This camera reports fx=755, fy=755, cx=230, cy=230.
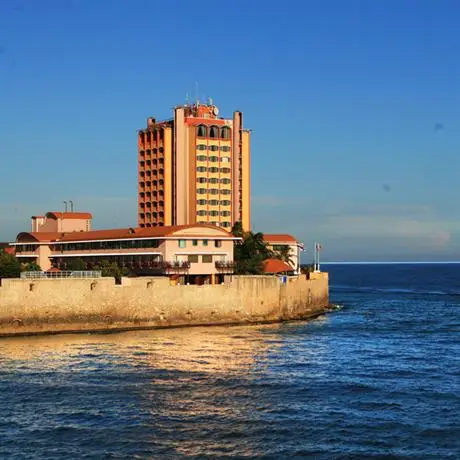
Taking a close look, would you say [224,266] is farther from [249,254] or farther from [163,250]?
[249,254]

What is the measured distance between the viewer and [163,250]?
103 metres

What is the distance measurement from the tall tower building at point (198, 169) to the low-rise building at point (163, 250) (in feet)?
92.2

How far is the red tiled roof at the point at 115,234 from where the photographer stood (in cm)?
10494

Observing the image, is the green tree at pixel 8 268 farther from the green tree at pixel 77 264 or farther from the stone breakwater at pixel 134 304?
the stone breakwater at pixel 134 304

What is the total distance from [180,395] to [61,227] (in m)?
90.1

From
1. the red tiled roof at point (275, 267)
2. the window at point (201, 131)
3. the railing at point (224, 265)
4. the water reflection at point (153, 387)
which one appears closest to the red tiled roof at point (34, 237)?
the railing at point (224, 265)

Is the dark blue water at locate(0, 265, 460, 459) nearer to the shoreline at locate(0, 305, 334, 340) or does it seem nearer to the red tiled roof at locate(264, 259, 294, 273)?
the shoreline at locate(0, 305, 334, 340)

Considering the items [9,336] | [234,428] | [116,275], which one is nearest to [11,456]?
[234,428]

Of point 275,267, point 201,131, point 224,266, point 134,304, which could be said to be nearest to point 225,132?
point 201,131

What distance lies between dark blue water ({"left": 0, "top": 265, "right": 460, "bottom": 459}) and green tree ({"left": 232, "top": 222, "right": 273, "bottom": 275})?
3176 cm

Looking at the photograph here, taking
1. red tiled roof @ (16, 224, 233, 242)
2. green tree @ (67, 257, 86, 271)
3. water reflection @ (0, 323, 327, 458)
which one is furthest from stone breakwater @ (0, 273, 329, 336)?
green tree @ (67, 257, 86, 271)

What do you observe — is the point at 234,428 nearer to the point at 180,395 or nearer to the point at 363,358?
the point at 180,395

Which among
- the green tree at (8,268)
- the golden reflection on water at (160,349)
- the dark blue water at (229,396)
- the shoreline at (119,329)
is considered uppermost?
the green tree at (8,268)

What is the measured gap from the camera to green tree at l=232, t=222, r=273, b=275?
11144cm
